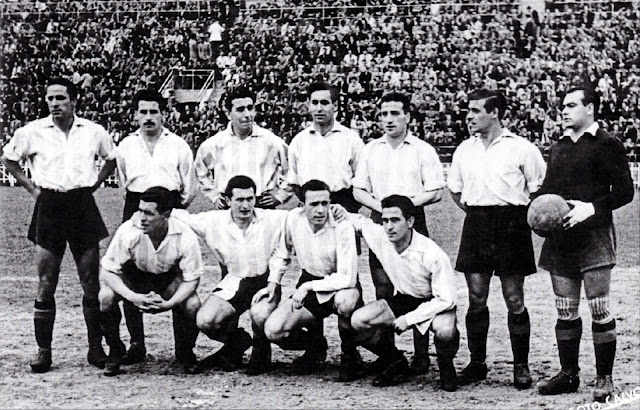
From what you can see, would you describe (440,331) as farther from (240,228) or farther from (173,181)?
(173,181)

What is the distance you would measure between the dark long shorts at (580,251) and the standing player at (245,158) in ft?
7.08

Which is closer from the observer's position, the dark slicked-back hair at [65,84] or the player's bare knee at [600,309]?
the player's bare knee at [600,309]

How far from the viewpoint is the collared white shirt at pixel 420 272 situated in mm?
5156

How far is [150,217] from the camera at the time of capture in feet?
18.0

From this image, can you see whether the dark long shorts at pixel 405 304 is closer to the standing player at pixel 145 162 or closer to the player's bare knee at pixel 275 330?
the player's bare knee at pixel 275 330

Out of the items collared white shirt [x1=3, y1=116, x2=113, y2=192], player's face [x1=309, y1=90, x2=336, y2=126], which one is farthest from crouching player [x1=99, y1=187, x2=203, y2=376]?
player's face [x1=309, y1=90, x2=336, y2=126]

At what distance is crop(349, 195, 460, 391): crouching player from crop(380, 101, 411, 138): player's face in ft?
2.29

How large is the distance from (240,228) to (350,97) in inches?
580

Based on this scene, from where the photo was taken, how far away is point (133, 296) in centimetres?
548

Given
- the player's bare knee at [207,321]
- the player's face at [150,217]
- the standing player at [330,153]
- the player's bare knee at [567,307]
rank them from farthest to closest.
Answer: the standing player at [330,153] → the player's bare knee at [207,321] → the player's face at [150,217] → the player's bare knee at [567,307]

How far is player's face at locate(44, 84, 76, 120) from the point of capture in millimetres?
5727

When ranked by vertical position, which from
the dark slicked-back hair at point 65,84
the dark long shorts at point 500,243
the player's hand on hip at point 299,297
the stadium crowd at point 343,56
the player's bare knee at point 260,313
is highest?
the stadium crowd at point 343,56

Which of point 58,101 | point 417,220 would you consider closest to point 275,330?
point 417,220

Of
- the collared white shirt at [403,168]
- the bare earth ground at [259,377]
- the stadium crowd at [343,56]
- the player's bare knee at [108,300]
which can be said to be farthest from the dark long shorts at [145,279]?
the stadium crowd at [343,56]
